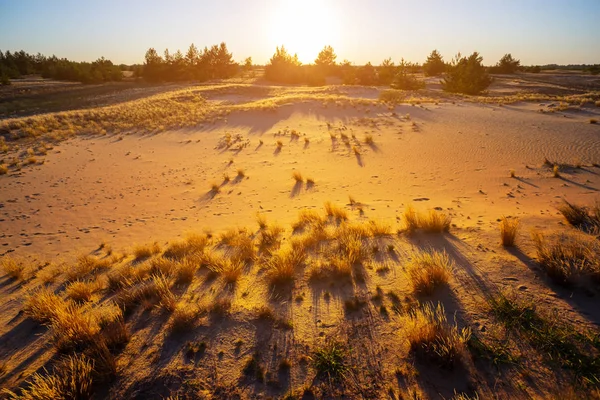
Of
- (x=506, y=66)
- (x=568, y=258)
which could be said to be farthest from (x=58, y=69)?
(x=506, y=66)

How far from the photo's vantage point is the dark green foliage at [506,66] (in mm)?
68312

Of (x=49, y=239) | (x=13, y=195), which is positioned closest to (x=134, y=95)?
(x=13, y=195)

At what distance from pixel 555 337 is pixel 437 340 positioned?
1.47 metres

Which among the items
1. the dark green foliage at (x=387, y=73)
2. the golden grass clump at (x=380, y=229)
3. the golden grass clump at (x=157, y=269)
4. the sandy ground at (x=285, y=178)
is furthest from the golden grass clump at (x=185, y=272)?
the dark green foliage at (x=387, y=73)

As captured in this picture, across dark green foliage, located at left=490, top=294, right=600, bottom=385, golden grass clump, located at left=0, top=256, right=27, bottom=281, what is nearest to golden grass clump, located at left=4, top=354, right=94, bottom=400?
golden grass clump, located at left=0, top=256, right=27, bottom=281

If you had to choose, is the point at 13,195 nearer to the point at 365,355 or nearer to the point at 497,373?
the point at 365,355

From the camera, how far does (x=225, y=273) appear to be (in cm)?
552

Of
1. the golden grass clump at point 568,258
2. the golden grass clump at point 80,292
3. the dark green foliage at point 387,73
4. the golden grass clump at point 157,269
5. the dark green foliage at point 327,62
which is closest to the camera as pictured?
the golden grass clump at point 568,258

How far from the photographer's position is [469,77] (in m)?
39.5

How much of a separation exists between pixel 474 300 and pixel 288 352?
296 centimetres

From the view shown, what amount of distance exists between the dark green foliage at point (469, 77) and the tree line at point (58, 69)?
6419 centimetres

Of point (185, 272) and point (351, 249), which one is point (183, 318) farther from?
point (351, 249)

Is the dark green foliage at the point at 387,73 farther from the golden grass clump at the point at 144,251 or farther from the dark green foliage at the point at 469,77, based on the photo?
the golden grass clump at the point at 144,251

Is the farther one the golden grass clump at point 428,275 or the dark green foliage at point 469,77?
the dark green foliage at point 469,77
